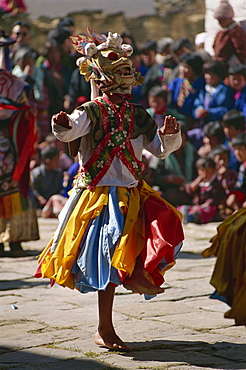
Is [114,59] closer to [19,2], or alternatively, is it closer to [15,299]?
[15,299]

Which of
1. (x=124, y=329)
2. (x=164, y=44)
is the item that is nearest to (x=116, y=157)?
(x=124, y=329)

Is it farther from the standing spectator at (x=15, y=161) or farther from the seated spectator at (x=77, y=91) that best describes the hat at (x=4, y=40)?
the seated spectator at (x=77, y=91)

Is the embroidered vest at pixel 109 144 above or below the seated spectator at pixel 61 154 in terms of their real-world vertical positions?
above

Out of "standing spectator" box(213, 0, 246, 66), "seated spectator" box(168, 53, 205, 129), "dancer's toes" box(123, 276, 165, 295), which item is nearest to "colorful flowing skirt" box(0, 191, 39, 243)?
"seated spectator" box(168, 53, 205, 129)

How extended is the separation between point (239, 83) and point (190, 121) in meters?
0.87

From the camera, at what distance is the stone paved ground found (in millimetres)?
3544

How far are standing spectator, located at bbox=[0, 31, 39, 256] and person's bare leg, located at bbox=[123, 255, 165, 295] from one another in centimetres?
336

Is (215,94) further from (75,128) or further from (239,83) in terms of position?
(75,128)

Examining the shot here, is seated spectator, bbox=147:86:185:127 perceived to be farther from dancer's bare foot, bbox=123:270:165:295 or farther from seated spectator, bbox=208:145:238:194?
dancer's bare foot, bbox=123:270:165:295

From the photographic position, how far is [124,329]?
422 cm

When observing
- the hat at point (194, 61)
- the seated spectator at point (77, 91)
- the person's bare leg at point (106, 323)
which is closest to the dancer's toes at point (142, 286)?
the person's bare leg at point (106, 323)

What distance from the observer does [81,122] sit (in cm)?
380

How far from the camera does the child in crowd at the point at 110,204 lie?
12.2ft

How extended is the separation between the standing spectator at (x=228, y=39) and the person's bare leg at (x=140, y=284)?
5.87 meters
